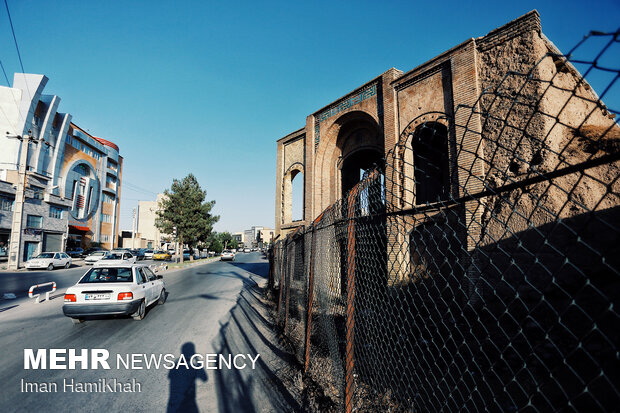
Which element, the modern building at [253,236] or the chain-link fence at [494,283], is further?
the modern building at [253,236]

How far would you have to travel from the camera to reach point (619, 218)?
5.22 metres

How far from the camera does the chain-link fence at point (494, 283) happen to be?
1639 millimetres

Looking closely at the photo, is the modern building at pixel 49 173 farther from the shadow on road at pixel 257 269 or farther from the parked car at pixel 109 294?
the parked car at pixel 109 294

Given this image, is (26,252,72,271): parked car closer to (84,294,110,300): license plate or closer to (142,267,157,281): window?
(142,267,157,281): window

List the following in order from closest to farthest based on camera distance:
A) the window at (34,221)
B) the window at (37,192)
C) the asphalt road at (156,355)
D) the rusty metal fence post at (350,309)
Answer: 1. the rusty metal fence post at (350,309)
2. the asphalt road at (156,355)
3. the window at (34,221)
4. the window at (37,192)

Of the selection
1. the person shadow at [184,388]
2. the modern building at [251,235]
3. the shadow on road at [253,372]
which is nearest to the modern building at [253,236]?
the modern building at [251,235]

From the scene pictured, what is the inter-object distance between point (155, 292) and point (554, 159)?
11.3 metres

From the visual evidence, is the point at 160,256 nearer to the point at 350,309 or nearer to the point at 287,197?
the point at 287,197

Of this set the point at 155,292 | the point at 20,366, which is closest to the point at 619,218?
the point at 20,366

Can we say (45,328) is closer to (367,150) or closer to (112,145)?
(367,150)

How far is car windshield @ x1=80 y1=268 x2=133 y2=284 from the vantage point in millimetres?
8086

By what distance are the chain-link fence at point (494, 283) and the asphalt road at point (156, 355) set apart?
2.76 feet

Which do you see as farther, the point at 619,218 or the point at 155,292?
the point at 155,292

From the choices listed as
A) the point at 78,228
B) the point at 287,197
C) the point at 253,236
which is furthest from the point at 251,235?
the point at 287,197
